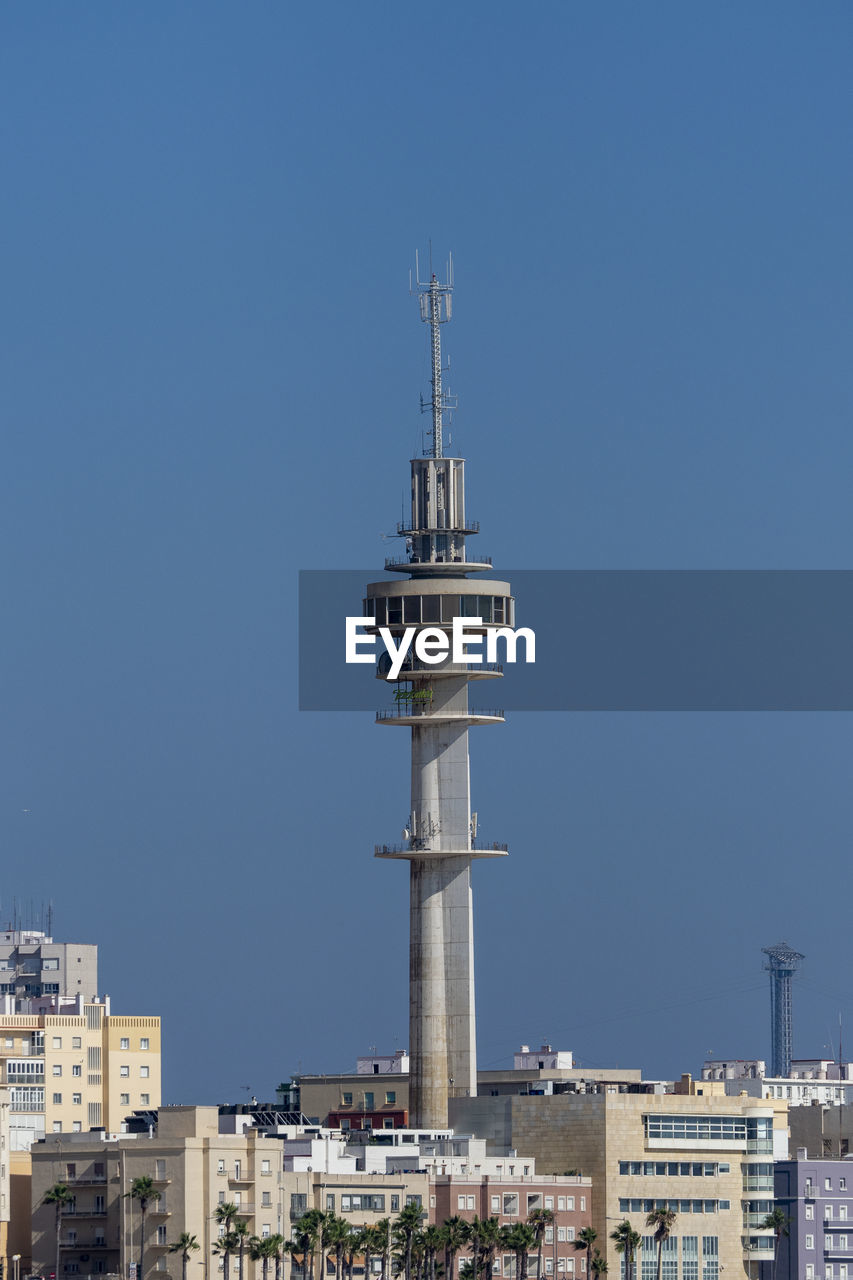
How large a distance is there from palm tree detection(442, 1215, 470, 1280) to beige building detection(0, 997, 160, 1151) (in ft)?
149

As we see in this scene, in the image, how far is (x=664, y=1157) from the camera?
152750 millimetres

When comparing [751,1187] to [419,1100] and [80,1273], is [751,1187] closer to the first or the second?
[419,1100]

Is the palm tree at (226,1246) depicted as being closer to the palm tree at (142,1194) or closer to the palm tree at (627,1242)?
the palm tree at (142,1194)

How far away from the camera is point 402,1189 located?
140 m

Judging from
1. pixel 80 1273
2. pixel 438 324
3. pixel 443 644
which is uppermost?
pixel 438 324

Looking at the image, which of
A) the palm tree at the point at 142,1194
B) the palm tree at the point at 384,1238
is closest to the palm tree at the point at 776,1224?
the palm tree at the point at 384,1238

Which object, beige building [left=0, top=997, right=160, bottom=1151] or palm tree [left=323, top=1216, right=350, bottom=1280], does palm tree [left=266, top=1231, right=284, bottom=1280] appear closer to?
palm tree [left=323, top=1216, right=350, bottom=1280]

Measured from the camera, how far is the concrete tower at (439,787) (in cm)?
15912

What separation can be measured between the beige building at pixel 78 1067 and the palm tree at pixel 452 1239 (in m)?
45.3

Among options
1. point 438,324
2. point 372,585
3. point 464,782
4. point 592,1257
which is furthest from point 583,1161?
point 438,324

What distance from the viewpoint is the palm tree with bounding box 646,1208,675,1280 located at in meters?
150

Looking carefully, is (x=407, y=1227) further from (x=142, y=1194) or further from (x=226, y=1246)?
(x=142, y=1194)

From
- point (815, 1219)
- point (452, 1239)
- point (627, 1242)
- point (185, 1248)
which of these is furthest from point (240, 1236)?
point (815, 1219)

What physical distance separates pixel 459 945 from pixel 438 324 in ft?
113
